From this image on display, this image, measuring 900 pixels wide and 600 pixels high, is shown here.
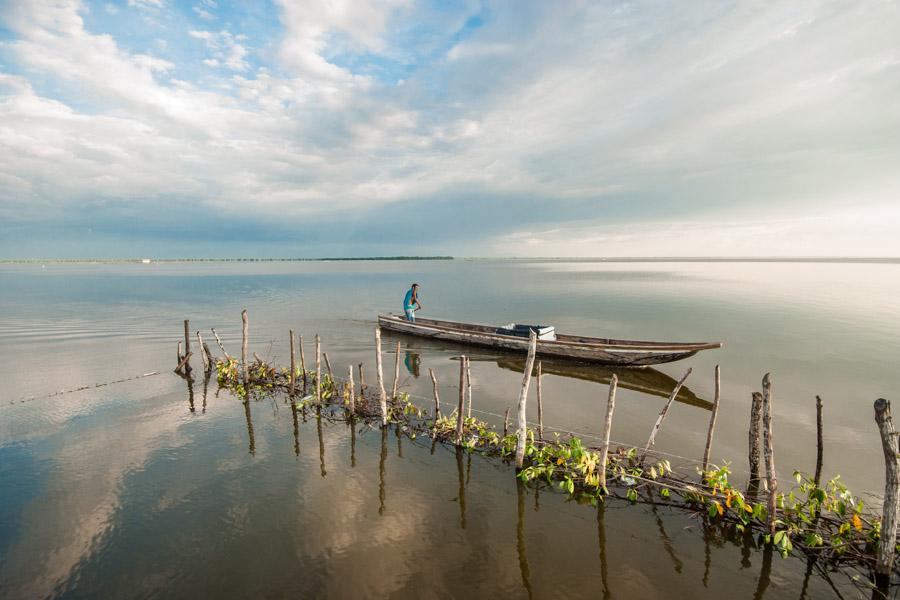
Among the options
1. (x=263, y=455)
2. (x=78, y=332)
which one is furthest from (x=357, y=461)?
(x=78, y=332)

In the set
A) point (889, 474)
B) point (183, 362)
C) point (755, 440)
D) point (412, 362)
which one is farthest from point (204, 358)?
point (889, 474)

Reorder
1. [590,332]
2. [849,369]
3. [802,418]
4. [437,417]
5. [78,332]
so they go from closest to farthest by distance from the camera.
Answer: [437,417] < [802,418] < [849,369] < [78,332] < [590,332]

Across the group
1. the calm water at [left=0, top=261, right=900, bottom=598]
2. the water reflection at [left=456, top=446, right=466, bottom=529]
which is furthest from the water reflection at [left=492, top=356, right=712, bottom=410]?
the water reflection at [left=456, top=446, right=466, bottom=529]

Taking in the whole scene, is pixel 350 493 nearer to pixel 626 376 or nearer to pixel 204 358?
pixel 204 358

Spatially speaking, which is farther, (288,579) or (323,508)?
(323,508)

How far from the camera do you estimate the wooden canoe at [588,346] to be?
50.3 feet

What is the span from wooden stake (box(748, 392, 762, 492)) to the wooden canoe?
655 centimetres

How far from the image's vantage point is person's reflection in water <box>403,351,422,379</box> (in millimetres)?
17234

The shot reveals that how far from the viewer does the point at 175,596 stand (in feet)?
18.3

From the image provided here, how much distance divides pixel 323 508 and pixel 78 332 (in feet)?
84.7

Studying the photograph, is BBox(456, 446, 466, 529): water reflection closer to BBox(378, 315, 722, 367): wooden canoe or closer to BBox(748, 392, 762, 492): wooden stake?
BBox(748, 392, 762, 492): wooden stake

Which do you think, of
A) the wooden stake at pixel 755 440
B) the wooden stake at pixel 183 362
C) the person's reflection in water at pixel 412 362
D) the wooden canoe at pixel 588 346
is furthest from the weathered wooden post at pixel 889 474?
the wooden stake at pixel 183 362

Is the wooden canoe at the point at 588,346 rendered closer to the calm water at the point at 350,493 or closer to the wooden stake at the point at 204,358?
the calm water at the point at 350,493

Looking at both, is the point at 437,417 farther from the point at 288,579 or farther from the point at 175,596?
the point at 175,596
